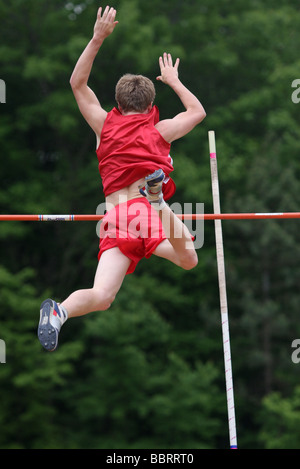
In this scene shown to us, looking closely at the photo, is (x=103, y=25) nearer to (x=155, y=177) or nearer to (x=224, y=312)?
(x=155, y=177)

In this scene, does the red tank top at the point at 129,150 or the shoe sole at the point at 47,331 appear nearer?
the shoe sole at the point at 47,331

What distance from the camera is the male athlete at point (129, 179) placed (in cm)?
523

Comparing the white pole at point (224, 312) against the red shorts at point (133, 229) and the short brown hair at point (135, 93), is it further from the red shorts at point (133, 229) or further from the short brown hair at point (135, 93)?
the short brown hair at point (135, 93)

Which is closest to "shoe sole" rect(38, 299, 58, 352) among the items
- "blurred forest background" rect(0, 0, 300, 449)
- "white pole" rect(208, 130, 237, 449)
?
"white pole" rect(208, 130, 237, 449)

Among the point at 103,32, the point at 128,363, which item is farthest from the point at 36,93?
the point at 103,32

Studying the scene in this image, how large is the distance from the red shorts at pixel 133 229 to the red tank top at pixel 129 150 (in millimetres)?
146

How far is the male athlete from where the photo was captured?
206 inches

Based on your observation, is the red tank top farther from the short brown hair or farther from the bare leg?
the bare leg

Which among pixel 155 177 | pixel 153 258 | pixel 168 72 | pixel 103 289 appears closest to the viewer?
pixel 155 177

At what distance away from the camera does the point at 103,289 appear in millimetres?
5141

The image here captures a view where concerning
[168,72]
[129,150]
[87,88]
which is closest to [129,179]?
[129,150]

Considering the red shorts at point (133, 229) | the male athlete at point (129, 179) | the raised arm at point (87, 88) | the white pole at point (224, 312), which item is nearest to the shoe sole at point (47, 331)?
the male athlete at point (129, 179)

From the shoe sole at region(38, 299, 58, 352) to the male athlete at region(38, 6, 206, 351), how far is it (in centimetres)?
26

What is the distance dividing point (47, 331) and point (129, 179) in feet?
3.44
